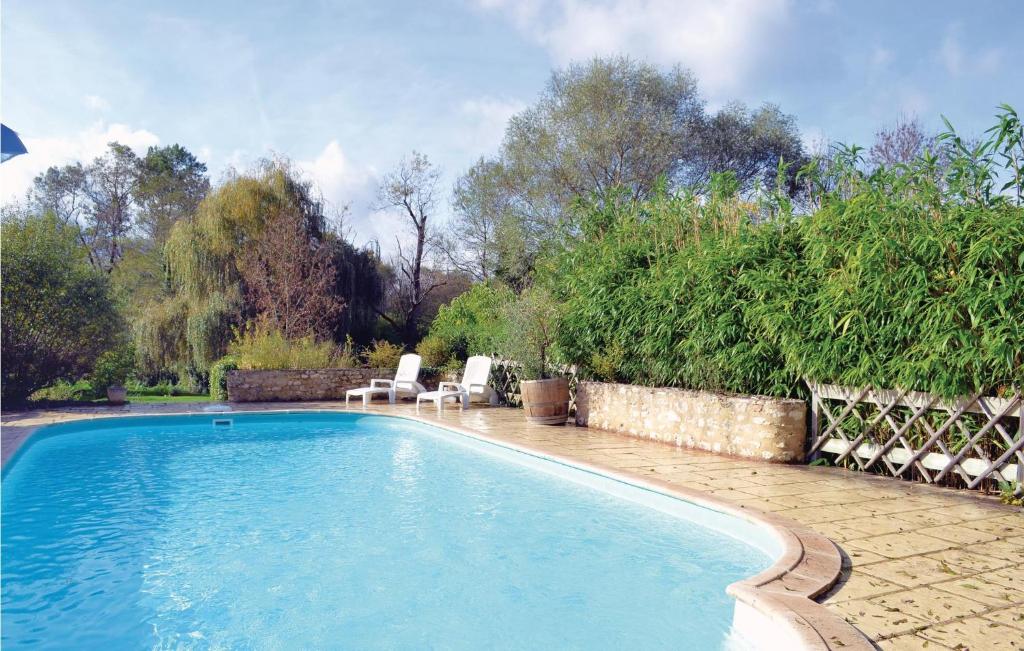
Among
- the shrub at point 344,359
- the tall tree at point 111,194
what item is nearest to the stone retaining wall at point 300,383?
the shrub at point 344,359

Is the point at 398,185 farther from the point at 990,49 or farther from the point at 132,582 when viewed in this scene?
the point at 132,582

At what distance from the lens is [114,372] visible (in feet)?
45.5

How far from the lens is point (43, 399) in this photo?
1313cm

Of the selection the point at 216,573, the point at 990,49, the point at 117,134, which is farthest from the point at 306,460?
the point at 117,134

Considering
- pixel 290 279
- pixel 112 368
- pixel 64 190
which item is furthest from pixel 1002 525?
pixel 64 190

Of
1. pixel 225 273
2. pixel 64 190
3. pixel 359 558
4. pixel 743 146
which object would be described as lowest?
pixel 359 558

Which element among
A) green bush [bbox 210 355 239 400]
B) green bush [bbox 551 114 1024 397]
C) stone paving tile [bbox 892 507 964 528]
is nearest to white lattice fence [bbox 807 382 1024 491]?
green bush [bbox 551 114 1024 397]

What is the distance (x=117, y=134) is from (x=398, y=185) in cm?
1343

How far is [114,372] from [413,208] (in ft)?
46.8

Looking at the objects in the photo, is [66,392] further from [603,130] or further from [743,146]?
[743,146]

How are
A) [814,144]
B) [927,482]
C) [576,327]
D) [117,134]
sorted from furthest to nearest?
[117,134] < [814,144] < [576,327] < [927,482]

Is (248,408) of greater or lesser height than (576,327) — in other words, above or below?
below

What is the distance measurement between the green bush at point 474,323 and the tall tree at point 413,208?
356 inches

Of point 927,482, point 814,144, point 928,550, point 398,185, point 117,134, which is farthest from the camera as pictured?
point 117,134
